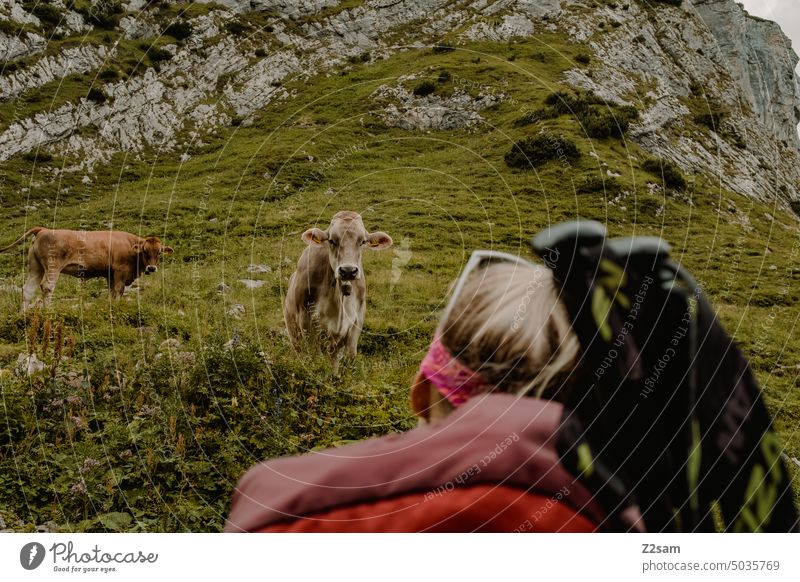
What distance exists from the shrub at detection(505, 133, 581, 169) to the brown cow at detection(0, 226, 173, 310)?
12229 millimetres

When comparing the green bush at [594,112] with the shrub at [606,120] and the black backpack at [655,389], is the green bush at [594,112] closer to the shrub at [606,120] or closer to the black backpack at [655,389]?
the shrub at [606,120]

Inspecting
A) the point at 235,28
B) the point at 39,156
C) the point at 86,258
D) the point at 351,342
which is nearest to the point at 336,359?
the point at 351,342

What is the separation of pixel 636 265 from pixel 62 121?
3183 centimetres

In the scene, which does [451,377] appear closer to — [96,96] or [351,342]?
[351,342]

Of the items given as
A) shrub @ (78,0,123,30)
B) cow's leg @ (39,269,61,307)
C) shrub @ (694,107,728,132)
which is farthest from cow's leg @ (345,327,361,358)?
shrub @ (78,0,123,30)

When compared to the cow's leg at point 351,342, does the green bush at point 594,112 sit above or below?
above

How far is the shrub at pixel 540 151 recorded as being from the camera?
19.0 m

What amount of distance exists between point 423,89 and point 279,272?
52.3ft

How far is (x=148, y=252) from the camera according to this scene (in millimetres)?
10547

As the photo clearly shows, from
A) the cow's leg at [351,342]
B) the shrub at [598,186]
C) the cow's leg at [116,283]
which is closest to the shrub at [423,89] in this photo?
the shrub at [598,186]

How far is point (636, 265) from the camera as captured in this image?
174cm

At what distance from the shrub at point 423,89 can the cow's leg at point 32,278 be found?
18.6 meters

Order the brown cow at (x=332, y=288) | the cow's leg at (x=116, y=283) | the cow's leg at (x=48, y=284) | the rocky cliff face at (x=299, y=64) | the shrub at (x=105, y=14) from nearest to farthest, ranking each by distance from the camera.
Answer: the brown cow at (x=332, y=288) < the cow's leg at (x=48, y=284) < the cow's leg at (x=116, y=283) < the rocky cliff face at (x=299, y=64) < the shrub at (x=105, y=14)

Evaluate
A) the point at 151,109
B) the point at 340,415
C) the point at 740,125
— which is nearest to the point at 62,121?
the point at 151,109
